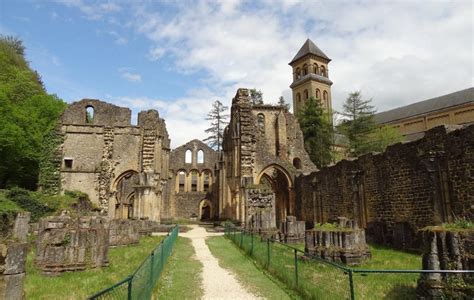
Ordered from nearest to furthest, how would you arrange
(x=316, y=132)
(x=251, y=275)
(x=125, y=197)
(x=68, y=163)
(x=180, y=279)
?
(x=180, y=279)
(x=251, y=275)
(x=68, y=163)
(x=125, y=197)
(x=316, y=132)

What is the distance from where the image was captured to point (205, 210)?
39500 mm

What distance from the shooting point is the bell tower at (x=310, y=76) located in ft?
192

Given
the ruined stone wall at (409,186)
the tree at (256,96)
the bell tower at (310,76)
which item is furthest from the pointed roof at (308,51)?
the ruined stone wall at (409,186)

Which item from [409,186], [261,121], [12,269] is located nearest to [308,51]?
[261,121]

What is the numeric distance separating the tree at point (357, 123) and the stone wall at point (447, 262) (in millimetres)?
28574

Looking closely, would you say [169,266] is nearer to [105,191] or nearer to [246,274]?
[246,274]

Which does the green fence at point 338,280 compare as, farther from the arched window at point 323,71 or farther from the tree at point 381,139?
the arched window at point 323,71

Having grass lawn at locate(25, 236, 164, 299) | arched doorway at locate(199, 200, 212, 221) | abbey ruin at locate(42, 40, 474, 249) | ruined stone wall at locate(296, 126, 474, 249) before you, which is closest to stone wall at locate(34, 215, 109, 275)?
grass lawn at locate(25, 236, 164, 299)

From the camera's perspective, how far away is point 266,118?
33750 mm

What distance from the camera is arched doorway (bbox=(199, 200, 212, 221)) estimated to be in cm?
3831

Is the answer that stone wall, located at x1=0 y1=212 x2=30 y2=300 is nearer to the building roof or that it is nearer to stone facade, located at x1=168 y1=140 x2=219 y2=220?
stone facade, located at x1=168 y1=140 x2=219 y2=220

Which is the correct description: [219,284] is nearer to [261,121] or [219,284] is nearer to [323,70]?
[261,121]

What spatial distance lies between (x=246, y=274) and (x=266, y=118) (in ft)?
85.7

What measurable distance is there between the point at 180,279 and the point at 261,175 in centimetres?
1977
